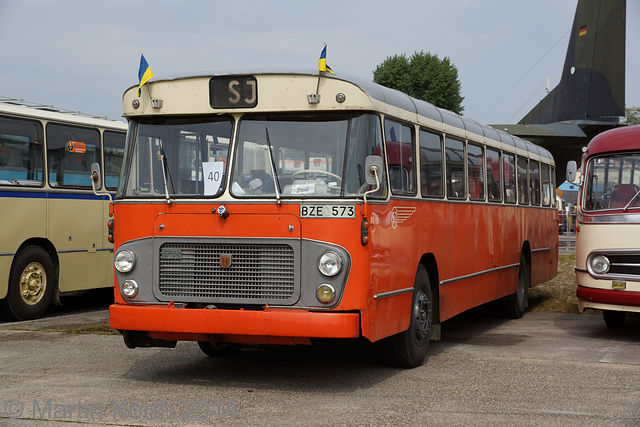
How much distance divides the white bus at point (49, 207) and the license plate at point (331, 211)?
275 inches

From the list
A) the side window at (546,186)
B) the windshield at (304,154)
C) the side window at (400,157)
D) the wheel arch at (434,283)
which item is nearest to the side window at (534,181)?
the side window at (546,186)

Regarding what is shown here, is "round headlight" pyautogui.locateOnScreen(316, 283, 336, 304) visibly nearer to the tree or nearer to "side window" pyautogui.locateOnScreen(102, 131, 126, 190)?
"side window" pyautogui.locateOnScreen(102, 131, 126, 190)

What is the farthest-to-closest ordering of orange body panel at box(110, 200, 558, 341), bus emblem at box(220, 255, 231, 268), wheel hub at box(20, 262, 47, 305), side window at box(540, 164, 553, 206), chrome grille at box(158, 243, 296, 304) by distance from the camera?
side window at box(540, 164, 553, 206) → wheel hub at box(20, 262, 47, 305) → bus emblem at box(220, 255, 231, 268) → chrome grille at box(158, 243, 296, 304) → orange body panel at box(110, 200, 558, 341)

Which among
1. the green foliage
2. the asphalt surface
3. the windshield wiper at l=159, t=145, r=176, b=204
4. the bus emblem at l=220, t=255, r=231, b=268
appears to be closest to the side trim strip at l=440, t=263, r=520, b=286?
the asphalt surface

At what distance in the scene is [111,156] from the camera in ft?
49.6

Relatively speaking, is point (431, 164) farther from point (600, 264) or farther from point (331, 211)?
point (600, 264)

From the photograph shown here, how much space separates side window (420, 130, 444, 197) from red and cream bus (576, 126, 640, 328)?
2.75m

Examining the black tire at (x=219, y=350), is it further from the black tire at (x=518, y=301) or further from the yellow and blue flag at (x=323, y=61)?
the black tire at (x=518, y=301)

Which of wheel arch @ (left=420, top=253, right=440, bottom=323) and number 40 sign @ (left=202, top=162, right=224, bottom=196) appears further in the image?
wheel arch @ (left=420, top=253, right=440, bottom=323)

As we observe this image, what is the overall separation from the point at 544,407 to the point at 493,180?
5.86 meters

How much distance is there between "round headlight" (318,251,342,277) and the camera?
712 cm

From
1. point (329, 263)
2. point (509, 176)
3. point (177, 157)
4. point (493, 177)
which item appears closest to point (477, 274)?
point (493, 177)

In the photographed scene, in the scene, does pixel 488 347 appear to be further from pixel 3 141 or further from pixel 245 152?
pixel 3 141

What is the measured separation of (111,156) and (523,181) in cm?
720
